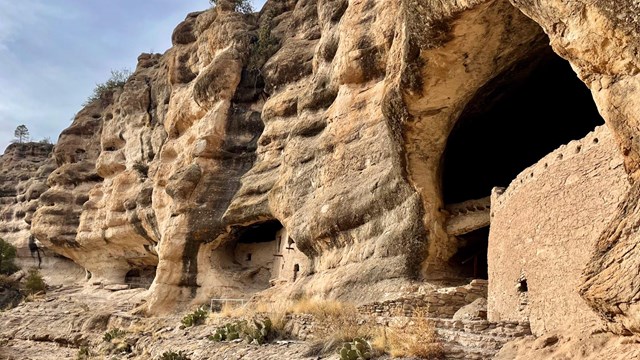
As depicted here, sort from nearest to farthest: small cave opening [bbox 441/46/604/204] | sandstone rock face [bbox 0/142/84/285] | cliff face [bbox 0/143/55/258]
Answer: small cave opening [bbox 441/46/604/204], sandstone rock face [bbox 0/142/84/285], cliff face [bbox 0/143/55/258]

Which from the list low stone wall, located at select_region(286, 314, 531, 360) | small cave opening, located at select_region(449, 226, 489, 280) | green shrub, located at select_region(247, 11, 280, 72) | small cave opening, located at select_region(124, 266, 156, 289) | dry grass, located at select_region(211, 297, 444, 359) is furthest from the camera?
small cave opening, located at select_region(124, 266, 156, 289)

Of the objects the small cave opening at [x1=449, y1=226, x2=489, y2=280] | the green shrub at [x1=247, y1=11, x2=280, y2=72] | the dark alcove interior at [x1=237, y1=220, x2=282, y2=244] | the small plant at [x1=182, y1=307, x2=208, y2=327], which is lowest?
the small plant at [x1=182, y1=307, x2=208, y2=327]

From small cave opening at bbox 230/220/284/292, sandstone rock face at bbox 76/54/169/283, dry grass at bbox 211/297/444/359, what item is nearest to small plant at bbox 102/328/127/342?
small cave opening at bbox 230/220/284/292

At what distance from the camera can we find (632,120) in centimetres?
592

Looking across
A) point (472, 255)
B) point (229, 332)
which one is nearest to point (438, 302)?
point (472, 255)

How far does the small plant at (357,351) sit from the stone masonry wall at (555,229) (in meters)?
2.21

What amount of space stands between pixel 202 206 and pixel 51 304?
978 centimetres

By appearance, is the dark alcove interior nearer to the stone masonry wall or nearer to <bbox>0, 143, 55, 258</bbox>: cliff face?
the stone masonry wall

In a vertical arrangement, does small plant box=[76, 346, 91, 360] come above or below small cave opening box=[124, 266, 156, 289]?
below

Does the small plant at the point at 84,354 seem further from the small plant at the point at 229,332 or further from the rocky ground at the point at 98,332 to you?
the small plant at the point at 229,332

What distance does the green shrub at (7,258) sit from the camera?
34375mm

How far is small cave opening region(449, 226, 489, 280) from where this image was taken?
13906 millimetres

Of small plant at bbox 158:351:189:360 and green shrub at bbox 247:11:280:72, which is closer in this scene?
small plant at bbox 158:351:189:360

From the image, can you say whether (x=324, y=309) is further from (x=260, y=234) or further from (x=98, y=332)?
(x=260, y=234)
